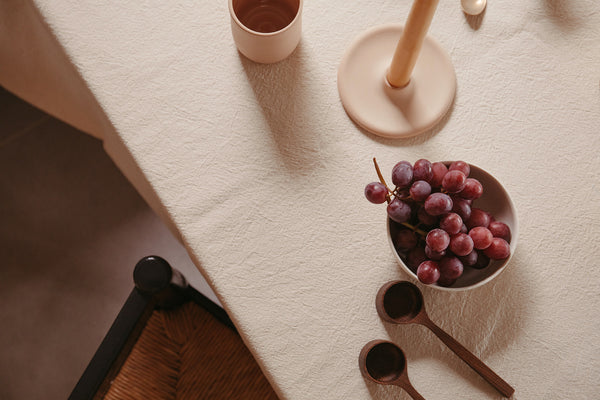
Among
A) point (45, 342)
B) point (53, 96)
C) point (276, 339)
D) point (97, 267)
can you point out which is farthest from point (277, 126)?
point (45, 342)

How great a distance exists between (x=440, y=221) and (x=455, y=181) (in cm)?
4

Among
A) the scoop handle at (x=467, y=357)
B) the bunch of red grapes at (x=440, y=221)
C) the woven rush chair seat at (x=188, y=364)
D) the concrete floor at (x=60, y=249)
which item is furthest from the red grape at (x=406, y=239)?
the concrete floor at (x=60, y=249)

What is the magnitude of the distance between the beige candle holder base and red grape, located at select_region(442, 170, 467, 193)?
137mm

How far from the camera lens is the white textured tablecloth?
21.2 inches

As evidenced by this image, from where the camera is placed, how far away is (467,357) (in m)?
0.52

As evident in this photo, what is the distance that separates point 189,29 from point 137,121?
14 centimetres

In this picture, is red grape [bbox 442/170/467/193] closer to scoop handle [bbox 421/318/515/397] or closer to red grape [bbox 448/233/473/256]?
red grape [bbox 448/233/473/256]

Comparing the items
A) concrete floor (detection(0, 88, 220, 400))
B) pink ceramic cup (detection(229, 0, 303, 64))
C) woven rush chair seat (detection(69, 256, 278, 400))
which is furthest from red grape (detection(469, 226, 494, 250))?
concrete floor (detection(0, 88, 220, 400))

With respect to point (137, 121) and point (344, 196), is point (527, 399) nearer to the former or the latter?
point (344, 196)

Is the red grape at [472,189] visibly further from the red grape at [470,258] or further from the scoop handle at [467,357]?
the scoop handle at [467,357]

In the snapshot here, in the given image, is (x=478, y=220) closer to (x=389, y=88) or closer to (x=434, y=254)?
(x=434, y=254)

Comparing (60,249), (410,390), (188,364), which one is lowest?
(60,249)

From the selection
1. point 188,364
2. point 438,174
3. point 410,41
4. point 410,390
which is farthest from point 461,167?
point 188,364

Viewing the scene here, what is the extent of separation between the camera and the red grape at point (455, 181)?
43 centimetres
